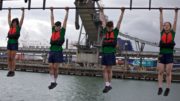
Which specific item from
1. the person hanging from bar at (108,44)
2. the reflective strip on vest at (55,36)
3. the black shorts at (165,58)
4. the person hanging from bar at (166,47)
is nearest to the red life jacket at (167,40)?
the person hanging from bar at (166,47)

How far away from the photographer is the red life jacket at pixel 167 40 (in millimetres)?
19328

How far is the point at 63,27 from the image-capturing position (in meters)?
20.7

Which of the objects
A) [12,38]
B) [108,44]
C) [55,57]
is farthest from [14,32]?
[108,44]

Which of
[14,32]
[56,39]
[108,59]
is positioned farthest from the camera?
[14,32]

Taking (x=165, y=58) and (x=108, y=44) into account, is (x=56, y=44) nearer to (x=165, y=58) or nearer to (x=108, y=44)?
(x=108, y=44)

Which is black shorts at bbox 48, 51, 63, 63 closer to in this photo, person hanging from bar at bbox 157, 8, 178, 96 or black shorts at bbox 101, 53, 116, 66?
black shorts at bbox 101, 53, 116, 66

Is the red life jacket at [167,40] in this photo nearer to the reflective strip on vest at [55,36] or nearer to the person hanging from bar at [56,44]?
the person hanging from bar at [56,44]

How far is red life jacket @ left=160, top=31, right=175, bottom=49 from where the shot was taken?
1933 cm

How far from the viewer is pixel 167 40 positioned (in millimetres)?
19328

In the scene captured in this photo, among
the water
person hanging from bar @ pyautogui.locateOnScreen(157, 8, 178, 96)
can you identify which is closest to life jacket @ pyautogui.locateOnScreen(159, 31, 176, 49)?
person hanging from bar @ pyautogui.locateOnScreen(157, 8, 178, 96)

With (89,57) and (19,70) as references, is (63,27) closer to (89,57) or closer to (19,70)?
(89,57)

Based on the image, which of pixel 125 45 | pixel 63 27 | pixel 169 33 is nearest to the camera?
pixel 169 33

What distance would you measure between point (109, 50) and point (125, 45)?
139 meters

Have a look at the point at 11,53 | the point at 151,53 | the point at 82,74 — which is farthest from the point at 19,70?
the point at 11,53
